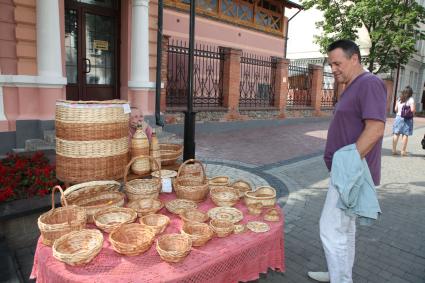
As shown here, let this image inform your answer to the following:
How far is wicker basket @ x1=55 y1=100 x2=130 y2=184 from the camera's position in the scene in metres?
2.89

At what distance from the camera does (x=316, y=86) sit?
708 inches

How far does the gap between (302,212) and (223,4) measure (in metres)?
15.5

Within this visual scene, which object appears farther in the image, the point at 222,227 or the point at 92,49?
the point at 92,49

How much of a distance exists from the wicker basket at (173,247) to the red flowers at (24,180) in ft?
8.15

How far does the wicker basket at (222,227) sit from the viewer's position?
2.14 metres

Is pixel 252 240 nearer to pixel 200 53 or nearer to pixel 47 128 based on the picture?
pixel 47 128

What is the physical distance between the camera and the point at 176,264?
183 cm

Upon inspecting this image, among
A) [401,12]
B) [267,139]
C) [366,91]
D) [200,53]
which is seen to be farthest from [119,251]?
[401,12]

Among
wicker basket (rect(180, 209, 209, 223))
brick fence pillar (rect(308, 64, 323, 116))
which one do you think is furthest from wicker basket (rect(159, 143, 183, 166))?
brick fence pillar (rect(308, 64, 323, 116))

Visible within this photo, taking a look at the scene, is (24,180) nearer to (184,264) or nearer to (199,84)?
(184,264)

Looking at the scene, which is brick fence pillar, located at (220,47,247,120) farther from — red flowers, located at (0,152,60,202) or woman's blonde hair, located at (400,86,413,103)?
red flowers, located at (0,152,60,202)

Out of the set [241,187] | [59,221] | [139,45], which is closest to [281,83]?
[139,45]

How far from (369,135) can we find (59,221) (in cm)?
230

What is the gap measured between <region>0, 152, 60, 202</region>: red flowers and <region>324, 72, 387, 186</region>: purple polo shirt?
11.0ft
